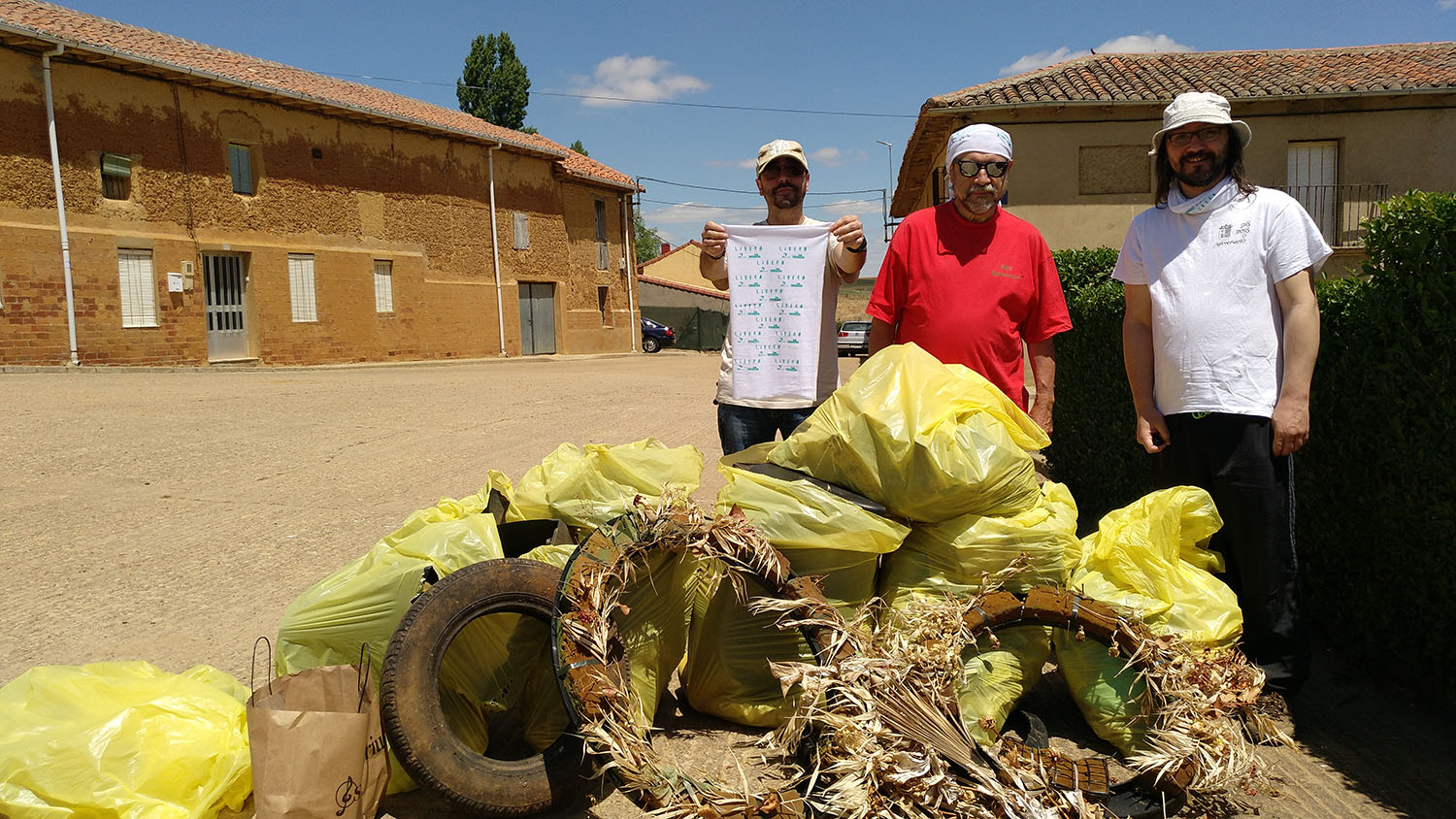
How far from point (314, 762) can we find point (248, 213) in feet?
69.3

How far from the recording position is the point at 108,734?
224 centimetres

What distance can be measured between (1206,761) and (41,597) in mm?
4554

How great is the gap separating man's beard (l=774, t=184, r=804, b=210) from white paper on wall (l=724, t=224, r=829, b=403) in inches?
3.4

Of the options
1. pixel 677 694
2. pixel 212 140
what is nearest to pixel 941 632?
pixel 677 694

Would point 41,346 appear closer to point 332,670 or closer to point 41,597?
point 41,597

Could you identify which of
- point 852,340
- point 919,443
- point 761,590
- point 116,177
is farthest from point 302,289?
point 919,443

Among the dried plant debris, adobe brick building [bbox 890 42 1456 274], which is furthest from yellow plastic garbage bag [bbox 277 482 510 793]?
adobe brick building [bbox 890 42 1456 274]

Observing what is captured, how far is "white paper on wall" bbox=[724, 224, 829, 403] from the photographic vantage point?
3.45m

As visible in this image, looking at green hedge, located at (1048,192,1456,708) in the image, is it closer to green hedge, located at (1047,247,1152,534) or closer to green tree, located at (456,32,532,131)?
green hedge, located at (1047,247,1152,534)

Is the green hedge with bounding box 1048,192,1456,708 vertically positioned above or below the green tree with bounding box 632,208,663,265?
below

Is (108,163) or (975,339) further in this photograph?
(108,163)

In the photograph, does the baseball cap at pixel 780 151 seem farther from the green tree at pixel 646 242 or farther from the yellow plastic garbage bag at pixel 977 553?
the green tree at pixel 646 242

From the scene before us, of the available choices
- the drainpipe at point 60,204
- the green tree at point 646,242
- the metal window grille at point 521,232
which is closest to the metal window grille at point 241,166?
the drainpipe at point 60,204

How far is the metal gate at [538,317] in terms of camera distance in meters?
28.8
